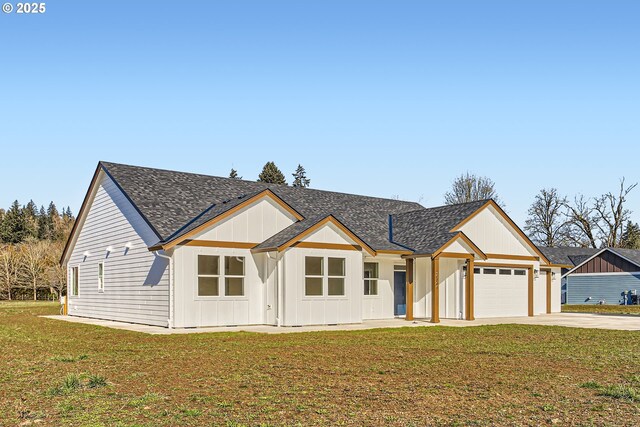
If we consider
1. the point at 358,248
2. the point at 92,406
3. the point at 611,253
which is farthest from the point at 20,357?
the point at 611,253

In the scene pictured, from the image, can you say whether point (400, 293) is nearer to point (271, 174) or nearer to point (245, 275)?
point (245, 275)

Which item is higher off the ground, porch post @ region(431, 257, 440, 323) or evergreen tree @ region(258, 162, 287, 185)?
evergreen tree @ region(258, 162, 287, 185)

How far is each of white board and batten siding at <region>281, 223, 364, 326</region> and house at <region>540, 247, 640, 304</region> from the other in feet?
89.9

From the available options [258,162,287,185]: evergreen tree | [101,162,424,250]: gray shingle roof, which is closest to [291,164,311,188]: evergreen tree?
[258,162,287,185]: evergreen tree

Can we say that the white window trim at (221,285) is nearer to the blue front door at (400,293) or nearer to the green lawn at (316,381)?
the green lawn at (316,381)

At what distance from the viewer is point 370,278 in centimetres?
2523

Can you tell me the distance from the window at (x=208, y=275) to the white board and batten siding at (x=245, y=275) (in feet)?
0.47

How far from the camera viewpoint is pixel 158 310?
68.6ft

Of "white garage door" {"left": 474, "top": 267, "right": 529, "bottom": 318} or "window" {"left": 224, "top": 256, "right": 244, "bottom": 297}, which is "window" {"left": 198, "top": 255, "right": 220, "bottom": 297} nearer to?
"window" {"left": 224, "top": 256, "right": 244, "bottom": 297}

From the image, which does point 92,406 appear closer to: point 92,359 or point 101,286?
point 92,359

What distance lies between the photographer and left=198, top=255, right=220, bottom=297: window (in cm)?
2062

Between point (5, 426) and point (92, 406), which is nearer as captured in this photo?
point (5, 426)

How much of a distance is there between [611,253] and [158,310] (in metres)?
37.7

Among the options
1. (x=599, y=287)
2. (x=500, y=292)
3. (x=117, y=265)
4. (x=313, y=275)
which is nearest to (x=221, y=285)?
(x=313, y=275)
